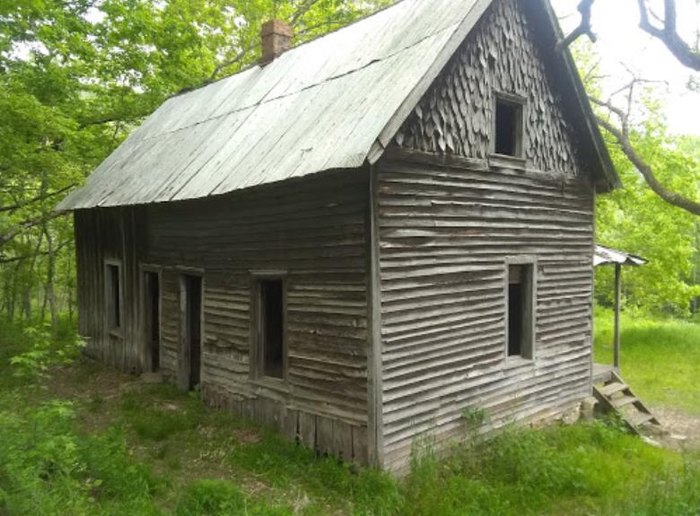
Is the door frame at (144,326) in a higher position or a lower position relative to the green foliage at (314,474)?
higher

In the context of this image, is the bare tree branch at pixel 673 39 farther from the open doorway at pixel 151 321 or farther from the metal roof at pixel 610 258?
the open doorway at pixel 151 321

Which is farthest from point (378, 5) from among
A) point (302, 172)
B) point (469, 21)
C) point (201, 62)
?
point (302, 172)

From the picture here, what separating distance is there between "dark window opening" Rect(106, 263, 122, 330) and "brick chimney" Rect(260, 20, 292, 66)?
5.91 meters

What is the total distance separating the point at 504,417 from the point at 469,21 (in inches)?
230

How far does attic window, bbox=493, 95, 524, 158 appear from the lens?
8.92 metres

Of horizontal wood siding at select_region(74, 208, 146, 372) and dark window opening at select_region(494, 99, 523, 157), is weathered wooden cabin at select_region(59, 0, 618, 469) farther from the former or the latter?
horizontal wood siding at select_region(74, 208, 146, 372)

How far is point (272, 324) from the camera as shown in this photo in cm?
981

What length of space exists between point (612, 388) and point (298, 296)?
720 centimetres

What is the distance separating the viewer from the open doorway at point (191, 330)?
10.5 meters

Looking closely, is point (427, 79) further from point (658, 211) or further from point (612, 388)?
point (658, 211)

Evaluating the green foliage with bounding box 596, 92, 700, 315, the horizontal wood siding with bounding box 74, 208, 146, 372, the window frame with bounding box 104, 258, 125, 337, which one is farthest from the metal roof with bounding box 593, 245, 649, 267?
the window frame with bounding box 104, 258, 125, 337

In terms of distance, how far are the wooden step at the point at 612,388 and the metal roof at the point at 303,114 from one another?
14.7 ft

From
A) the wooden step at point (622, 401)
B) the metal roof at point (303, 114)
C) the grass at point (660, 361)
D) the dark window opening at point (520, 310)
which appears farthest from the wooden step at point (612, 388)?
the metal roof at point (303, 114)

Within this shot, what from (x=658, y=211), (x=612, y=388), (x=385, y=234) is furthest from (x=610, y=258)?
(x=658, y=211)
